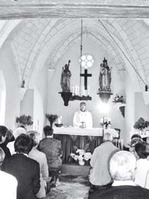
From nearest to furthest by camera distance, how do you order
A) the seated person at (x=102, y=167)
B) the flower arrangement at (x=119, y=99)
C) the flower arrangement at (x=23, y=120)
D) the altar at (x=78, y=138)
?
the seated person at (x=102, y=167) → the altar at (x=78, y=138) → the flower arrangement at (x=23, y=120) → the flower arrangement at (x=119, y=99)

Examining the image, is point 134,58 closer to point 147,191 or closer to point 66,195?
point 66,195

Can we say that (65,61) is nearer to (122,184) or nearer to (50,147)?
(50,147)

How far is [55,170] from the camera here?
7883mm

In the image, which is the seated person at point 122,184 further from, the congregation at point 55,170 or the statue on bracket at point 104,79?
the statue on bracket at point 104,79

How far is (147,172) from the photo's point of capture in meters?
4.14

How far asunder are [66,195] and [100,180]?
5.22 ft

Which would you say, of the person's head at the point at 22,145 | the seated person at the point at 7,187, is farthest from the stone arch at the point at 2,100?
the seated person at the point at 7,187

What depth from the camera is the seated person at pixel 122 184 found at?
2.56 m

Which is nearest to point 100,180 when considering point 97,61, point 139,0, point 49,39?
point 139,0

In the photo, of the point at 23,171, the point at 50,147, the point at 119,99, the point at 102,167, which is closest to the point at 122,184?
the point at 23,171

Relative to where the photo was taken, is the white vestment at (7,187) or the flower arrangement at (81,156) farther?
the flower arrangement at (81,156)

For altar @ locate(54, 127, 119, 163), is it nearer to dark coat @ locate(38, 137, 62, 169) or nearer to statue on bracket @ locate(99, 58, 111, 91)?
statue on bracket @ locate(99, 58, 111, 91)

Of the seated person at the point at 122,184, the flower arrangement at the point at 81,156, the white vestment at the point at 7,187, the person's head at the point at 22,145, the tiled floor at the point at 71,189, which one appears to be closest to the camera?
the seated person at the point at 122,184

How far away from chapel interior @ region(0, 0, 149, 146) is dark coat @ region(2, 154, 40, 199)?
5168 millimetres
